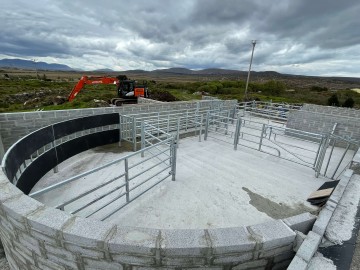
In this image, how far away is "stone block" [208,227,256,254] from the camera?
1867 millimetres

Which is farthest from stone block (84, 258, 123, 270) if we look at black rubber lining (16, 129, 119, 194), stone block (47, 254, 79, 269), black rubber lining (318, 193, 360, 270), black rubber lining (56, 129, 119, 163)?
black rubber lining (56, 129, 119, 163)

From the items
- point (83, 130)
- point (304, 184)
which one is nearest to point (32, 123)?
point (83, 130)

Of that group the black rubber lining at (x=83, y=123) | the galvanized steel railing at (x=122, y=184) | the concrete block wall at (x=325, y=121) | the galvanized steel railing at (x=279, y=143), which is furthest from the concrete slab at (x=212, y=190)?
the concrete block wall at (x=325, y=121)

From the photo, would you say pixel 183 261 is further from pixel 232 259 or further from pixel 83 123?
pixel 83 123

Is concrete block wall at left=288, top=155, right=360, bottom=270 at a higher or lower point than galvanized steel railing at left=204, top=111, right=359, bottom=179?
higher

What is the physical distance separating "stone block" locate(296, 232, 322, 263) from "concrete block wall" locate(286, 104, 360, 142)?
705 cm

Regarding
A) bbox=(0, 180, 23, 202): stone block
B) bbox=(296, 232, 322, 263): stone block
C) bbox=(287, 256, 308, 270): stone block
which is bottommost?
bbox=(287, 256, 308, 270): stone block

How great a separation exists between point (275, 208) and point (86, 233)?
351cm

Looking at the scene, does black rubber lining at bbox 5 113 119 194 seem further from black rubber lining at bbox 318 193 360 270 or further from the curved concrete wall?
black rubber lining at bbox 318 193 360 270

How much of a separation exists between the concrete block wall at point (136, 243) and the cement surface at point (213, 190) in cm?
138

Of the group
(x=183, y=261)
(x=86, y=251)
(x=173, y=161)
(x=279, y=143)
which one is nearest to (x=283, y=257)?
(x=183, y=261)

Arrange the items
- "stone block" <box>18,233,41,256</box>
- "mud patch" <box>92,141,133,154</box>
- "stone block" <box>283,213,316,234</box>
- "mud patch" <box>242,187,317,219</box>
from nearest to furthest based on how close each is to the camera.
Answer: "stone block" <box>18,233,41,256</box>
"stone block" <box>283,213,316,234</box>
"mud patch" <box>242,187,317,219</box>
"mud patch" <box>92,141,133,154</box>

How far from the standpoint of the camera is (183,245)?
72.2 inches

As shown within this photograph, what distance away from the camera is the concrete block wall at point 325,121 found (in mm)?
7604
